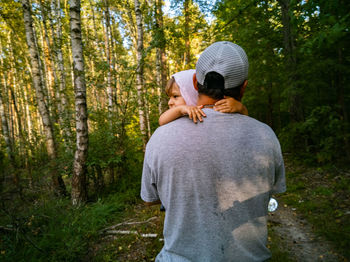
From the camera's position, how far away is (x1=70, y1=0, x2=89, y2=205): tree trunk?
445 centimetres

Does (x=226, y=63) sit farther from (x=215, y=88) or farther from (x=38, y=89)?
(x=38, y=89)

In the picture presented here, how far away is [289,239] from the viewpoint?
12.1 ft

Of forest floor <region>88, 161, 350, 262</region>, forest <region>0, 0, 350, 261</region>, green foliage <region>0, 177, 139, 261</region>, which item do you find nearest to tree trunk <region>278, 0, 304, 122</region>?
forest <region>0, 0, 350, 261</region>

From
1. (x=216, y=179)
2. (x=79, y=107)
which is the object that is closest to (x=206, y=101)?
(x=216, y=179)

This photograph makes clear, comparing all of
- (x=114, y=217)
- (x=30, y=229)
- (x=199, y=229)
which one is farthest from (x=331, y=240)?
(x=30, y=229)

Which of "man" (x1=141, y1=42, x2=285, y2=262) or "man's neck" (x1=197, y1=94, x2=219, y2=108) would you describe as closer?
"man" (x1=141, y1=42, x2=285, y2=262)

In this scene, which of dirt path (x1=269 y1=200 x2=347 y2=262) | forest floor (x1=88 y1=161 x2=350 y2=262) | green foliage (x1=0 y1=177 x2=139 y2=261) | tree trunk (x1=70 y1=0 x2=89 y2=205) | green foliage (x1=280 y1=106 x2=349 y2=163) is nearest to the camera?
green foliage (x1=0 y1=177 x2=139 y2=261)

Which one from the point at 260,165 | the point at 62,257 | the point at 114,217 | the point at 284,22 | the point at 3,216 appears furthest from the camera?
the point at 284,22

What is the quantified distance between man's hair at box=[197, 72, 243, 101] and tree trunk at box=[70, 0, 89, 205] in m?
4.22

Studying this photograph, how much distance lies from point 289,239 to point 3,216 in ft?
18.6

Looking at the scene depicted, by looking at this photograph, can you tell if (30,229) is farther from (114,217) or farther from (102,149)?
(102,149)

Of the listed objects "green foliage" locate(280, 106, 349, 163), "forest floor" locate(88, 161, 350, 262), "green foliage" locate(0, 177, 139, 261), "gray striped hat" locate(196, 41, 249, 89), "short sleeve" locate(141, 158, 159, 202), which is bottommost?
"forest floor" locate(88, 161, 350, 262)

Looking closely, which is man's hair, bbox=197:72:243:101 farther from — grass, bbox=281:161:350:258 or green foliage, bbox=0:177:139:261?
grass, bbox=281:161:350:258

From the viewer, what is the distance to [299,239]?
12.0 feet
